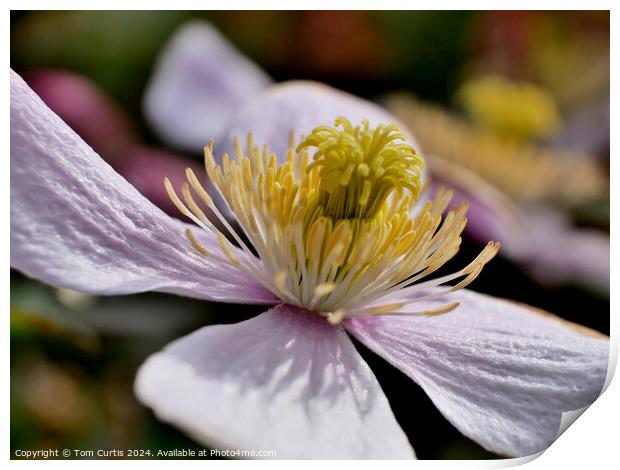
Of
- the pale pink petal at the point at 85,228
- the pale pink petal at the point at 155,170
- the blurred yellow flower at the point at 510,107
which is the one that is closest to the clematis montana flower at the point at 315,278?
the pale pink petal at the point at 85,228

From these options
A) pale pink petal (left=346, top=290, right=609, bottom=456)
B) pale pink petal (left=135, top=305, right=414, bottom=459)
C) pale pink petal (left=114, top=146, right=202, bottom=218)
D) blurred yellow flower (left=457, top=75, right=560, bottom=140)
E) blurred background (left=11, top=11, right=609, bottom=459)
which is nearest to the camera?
pale pink petal (left=135, top=305, right=414, bottom=459)

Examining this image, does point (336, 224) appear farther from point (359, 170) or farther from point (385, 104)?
point (385, 104)

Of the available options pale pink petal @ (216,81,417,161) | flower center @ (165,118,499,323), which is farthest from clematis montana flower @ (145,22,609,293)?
flower center @ (165,118,499,323)

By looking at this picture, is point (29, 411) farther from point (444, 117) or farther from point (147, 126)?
point (444, 117)

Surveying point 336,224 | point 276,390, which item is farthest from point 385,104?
point 276,390

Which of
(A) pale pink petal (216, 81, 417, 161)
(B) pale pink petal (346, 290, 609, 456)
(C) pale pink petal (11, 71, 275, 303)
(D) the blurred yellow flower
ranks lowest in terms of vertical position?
(B) pale pink petal (346, 290, 609, 456)

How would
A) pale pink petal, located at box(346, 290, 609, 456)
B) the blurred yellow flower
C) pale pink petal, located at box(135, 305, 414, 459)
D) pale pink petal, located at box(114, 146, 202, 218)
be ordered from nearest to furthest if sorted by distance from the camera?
pale pink petal, located at box(135, 305, 414, 459) < pale pink petal, located at box(346, 290, 609, 456) < pale pink petal, located at box(114, 146, 202, 218) < the blurred yellow flower

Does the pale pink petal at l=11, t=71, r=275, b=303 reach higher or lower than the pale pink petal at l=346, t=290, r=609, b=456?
higher

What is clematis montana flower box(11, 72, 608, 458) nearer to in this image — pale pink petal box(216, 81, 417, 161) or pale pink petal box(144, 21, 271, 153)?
pale pink petal box(216, 81, 417, 161)
